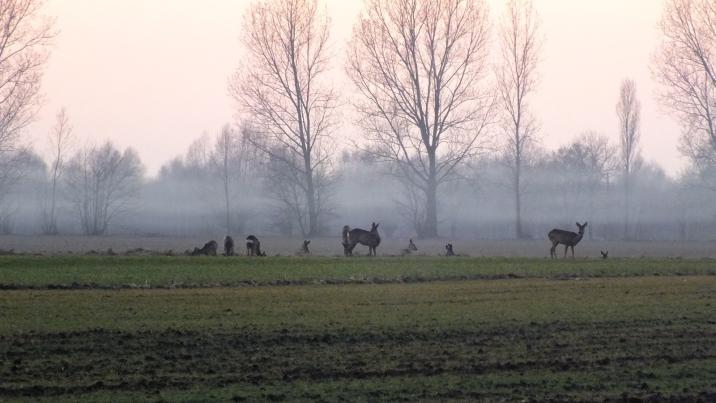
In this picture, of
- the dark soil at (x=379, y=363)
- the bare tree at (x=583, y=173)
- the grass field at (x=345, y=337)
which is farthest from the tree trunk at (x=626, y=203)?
the dark soil at (x=379, y=363)

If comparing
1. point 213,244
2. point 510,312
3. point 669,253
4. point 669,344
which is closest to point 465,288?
point 510,312

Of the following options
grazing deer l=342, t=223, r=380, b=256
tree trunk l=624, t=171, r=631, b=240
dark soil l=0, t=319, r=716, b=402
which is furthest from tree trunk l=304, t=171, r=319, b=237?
dark soil l=0, t=319, r=716, b=402

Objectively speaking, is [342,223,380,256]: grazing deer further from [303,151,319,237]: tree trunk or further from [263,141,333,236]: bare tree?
[303,151,319,237]: tree trunk

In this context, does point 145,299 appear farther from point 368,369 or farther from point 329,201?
point 329,201

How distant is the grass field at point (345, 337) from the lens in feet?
46.4

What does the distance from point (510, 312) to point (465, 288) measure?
6912mm

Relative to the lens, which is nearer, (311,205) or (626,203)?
(311,205)

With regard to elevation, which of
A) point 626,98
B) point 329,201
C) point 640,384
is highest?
point 626,98

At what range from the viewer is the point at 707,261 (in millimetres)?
44875

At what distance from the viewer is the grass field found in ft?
46.4

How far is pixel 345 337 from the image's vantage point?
18547 mm

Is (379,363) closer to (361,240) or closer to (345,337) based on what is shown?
(345,337)

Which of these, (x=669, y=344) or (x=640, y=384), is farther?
(x=669, y=344)

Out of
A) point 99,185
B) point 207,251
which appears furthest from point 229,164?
point 207,251
